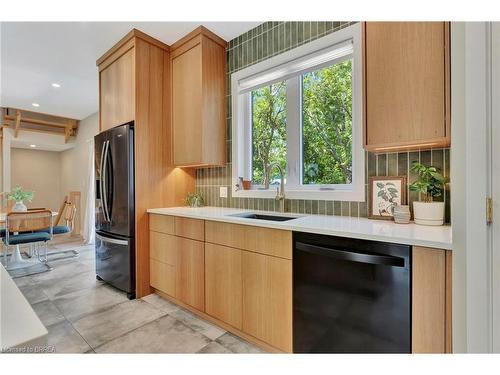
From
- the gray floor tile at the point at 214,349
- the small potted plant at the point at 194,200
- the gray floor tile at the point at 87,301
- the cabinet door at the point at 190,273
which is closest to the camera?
the gray floor tile at the point at 214,349

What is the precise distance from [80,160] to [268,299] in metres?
6.15

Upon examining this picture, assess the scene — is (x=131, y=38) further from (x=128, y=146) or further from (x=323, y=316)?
(x=323, y=316)

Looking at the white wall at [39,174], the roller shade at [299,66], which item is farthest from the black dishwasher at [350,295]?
the white wall at [39,174]

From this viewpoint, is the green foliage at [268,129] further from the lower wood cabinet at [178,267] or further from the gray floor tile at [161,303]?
the gray floor tile at [161,303]

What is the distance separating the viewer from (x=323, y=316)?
1322 mm

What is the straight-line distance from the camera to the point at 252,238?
1639mm

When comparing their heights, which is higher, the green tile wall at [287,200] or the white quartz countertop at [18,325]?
the green tile wall at [287,200]

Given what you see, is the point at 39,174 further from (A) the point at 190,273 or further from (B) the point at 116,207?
(A) the point at 190,273

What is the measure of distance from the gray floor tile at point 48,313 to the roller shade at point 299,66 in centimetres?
259

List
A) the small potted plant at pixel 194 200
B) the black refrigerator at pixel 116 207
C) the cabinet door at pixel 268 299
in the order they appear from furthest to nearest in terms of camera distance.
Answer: the small potted plant at pixel 194 200 < the black refrigerator at pixel 116 207 < the cabinet door at pixel 268 299

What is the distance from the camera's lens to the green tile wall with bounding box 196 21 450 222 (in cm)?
154

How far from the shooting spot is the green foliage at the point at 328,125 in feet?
6.25

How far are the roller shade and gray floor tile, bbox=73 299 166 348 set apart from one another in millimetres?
2249
